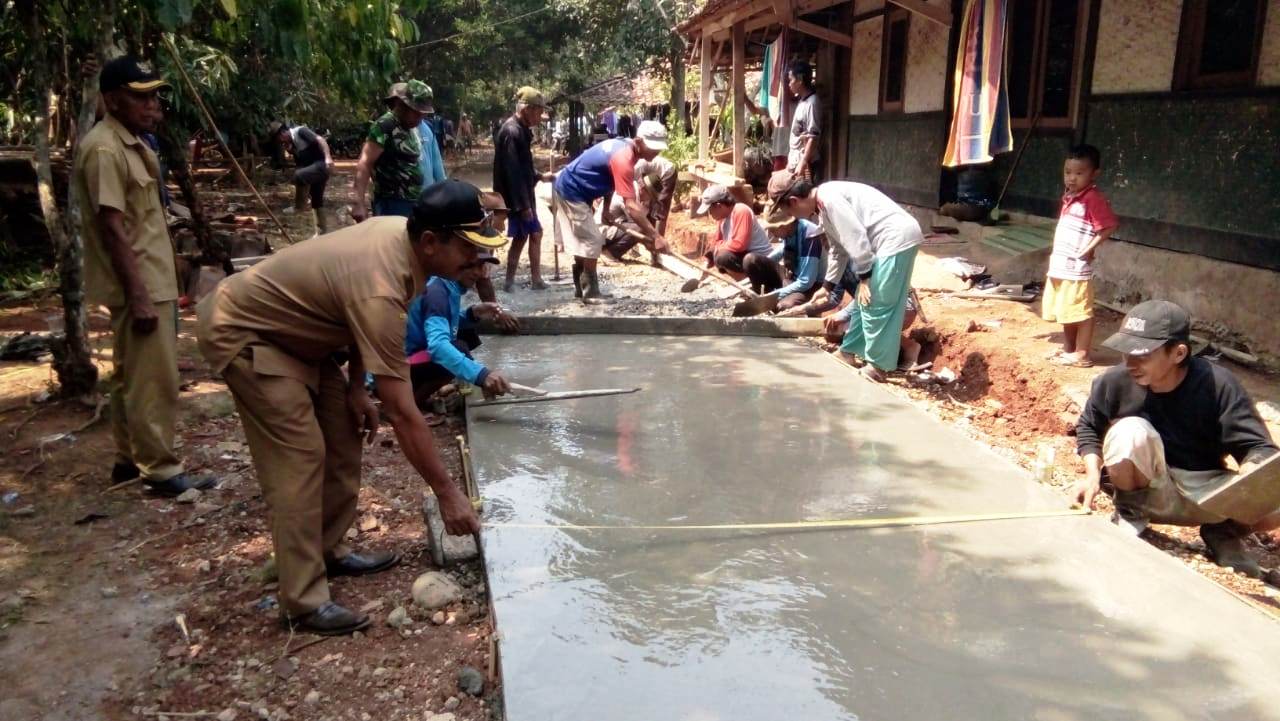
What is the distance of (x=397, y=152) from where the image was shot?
5629mm

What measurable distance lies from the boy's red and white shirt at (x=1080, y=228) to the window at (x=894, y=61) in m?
5.05

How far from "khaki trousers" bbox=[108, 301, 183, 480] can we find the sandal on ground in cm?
446

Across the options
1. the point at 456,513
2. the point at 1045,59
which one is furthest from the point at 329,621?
the point at 1045,59

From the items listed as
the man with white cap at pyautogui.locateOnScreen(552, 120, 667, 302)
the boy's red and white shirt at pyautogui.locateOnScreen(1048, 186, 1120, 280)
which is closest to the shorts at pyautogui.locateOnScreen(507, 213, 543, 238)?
the man with white cap at pyautogui.locateOnScreen(552, 120, 667, 302)

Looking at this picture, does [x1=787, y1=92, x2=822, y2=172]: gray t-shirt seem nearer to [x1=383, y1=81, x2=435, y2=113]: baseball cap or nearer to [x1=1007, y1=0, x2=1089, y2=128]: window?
[x1=1007, y1=0, x2=1089, y2=128]: window

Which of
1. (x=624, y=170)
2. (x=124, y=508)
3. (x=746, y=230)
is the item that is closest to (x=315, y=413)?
(x=124, y=508)

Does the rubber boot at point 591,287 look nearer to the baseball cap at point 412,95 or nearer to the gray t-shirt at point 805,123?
the baseball cap at point 412,95

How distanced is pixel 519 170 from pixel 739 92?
4.99 m

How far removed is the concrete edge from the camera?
19.2 feet

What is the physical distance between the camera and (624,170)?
22.2 feet

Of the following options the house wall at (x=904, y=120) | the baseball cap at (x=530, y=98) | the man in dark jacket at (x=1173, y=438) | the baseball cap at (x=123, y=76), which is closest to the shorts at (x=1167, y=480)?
the man in dark jacket at (x=1173, y=438)

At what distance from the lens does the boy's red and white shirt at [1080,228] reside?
199 inches

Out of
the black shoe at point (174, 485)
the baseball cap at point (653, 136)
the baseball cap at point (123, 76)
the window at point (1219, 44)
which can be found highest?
the window at point (1219, 44)

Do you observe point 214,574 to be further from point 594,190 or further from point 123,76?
point 594,190
